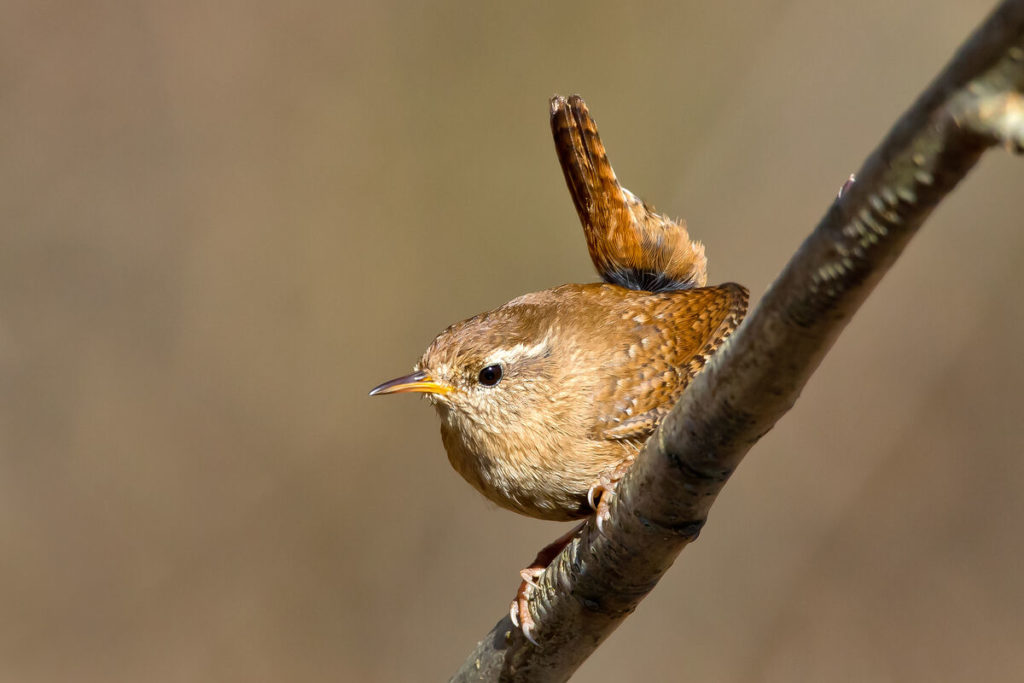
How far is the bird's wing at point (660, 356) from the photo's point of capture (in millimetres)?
2613

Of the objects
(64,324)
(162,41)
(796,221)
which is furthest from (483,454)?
(162,41)

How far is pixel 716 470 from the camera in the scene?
1.59m

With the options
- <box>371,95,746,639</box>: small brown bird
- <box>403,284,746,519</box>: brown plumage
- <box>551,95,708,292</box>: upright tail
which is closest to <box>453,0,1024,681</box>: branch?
<box>371,95,746,639</box>: small brown bird

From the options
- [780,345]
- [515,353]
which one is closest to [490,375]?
[515,353]

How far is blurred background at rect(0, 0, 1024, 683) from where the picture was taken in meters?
4.59

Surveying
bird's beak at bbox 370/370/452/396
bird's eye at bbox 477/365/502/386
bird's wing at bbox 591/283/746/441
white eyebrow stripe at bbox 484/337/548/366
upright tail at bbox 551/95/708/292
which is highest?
upright tail at bbox 551/95/708/292

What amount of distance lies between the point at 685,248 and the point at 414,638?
2.60 meters

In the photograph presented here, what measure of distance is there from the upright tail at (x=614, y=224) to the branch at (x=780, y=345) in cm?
134

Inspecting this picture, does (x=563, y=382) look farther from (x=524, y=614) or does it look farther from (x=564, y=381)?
(x=524, y=614)

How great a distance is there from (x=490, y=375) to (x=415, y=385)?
19 centimetres

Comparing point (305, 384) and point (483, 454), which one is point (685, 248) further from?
point (305, 384)

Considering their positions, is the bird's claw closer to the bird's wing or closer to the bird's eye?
the bird's wing

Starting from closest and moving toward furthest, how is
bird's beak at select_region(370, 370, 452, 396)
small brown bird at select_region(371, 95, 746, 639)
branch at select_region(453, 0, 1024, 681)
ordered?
1. branch at select_region(453, 0, 1024, 681)
2. small brown bird at select_region(371, 95, 746, 639)
3. bird's beak at select_region(370, 370, 452, 396)

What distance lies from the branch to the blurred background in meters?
2.81
